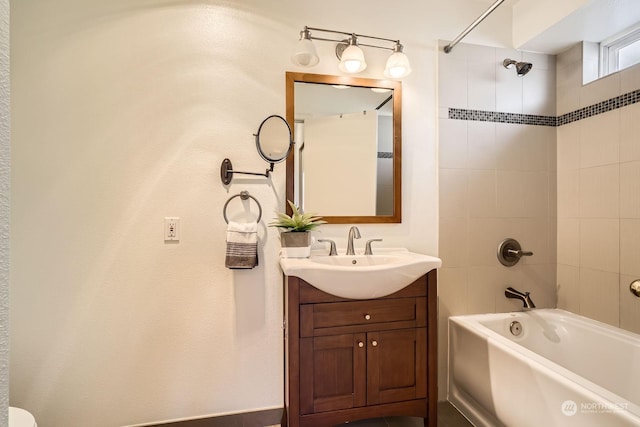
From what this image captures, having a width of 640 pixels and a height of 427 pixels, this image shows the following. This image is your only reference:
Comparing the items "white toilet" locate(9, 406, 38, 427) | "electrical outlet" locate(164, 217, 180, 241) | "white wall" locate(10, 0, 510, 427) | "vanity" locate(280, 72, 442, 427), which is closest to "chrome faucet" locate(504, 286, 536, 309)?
"vanity" locate(280, 72, 442, 427)

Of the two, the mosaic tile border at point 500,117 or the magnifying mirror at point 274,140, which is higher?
the mosaic tile border at point 500,117

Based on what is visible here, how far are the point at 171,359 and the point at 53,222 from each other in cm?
88

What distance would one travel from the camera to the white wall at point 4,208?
1.48 feet

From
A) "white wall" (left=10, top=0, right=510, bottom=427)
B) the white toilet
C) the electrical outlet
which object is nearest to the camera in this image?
the white toilet

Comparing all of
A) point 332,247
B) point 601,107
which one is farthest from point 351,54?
point 601,107

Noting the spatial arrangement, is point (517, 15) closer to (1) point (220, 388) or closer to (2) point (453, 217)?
(2) point (453, 217)

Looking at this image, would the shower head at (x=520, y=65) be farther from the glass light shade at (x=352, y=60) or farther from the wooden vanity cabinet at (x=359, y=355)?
the wooden vanity cabinet at (x=359, y=355)

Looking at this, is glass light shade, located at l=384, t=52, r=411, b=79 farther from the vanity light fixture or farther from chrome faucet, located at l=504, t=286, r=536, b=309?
chrome faucet, located at l=504, t=286, r=536, b=309

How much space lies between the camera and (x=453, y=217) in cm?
183

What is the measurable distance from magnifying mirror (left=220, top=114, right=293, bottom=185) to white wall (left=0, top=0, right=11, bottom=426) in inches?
43.6

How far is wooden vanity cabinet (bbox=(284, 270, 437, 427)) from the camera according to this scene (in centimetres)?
129

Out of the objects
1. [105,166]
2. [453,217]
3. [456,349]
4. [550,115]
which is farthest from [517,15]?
[105,166]

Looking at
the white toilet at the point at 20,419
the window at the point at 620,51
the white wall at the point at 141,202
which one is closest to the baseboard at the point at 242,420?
the white wall at the point at 141,202

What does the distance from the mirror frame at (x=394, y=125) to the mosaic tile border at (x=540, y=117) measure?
368mm
